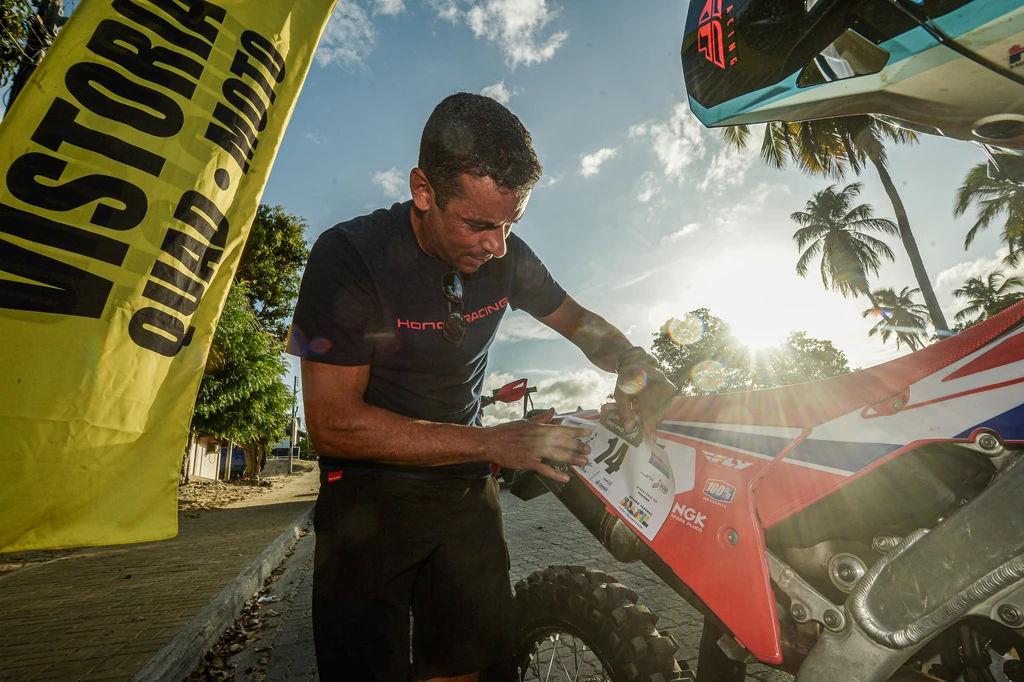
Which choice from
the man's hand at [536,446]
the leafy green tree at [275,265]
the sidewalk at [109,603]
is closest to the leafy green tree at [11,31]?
the sidewalk at [109,603]

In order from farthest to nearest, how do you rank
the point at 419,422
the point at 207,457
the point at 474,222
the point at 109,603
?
1. the point at 207,457
2. the point at 109,603
3. the point at 474,222
4. the point at 419,422

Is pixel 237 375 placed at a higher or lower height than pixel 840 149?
lower

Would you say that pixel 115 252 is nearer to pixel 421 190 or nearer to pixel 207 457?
pixel 421 190

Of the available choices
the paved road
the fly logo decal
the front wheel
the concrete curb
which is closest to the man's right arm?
the front wheel

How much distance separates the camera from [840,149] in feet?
50.8

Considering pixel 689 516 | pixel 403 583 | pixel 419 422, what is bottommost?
pixel 403 583

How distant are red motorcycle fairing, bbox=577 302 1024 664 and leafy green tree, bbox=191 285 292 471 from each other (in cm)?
1318

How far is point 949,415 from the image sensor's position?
1.04 metres

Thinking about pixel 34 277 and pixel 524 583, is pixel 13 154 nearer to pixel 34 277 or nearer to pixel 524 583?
pixel 34 277

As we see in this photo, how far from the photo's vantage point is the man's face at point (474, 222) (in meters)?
1.76

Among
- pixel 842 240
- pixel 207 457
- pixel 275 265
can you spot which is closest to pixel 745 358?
pixel 842 240

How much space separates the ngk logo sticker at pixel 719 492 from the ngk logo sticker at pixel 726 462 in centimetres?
4

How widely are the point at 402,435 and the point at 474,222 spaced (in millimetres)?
782

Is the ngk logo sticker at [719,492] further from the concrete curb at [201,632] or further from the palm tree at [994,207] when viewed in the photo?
the palm tree at [994,207]
